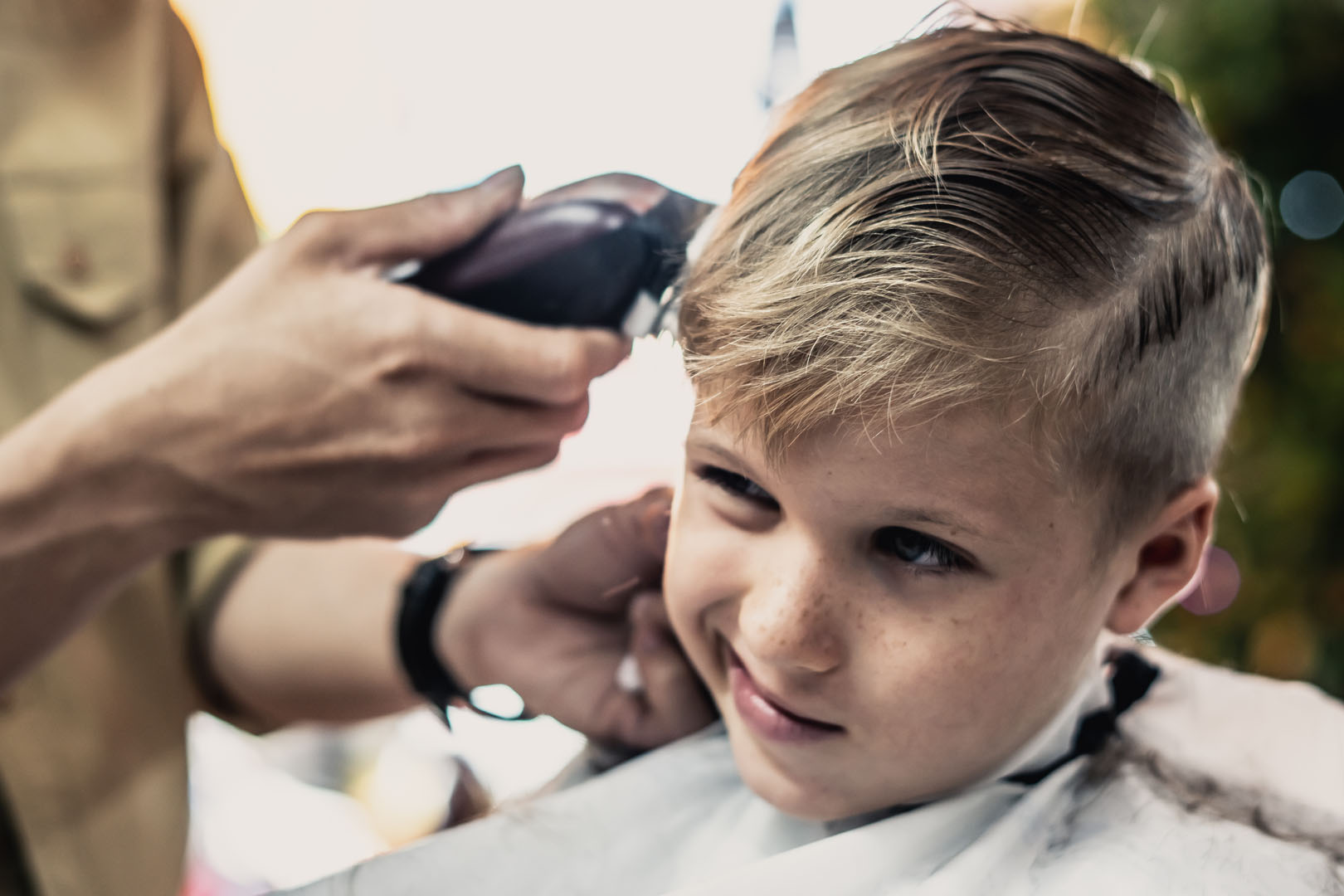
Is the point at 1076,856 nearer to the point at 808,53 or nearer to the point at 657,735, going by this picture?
the point at 657,735

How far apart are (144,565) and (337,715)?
283mm

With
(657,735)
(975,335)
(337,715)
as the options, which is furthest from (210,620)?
(975,335)

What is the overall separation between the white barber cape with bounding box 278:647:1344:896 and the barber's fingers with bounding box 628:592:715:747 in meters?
0.01

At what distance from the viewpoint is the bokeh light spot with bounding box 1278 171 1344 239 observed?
1175mm

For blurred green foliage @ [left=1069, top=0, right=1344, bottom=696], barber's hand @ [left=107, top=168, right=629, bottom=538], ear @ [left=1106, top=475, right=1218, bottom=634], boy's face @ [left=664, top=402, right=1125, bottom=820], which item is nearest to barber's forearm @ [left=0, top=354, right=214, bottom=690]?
barber's hand @ [left=107, top=168, right=629, bottom=538]

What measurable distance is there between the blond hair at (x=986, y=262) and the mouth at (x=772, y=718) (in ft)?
0.54

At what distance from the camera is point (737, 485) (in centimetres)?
58

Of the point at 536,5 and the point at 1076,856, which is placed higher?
the point at 536,5

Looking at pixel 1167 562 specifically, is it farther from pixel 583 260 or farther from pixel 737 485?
pixel 583 260

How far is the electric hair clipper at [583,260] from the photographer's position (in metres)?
0.59

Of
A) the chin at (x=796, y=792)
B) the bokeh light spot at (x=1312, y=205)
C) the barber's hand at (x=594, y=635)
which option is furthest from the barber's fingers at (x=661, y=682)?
the bokeh light spot at (x=1312, y=205)

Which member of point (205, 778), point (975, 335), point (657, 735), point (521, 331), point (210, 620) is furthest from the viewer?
point (205, 778)

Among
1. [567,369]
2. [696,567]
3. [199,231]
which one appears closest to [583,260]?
[567,369]

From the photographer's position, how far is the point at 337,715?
92 cm
